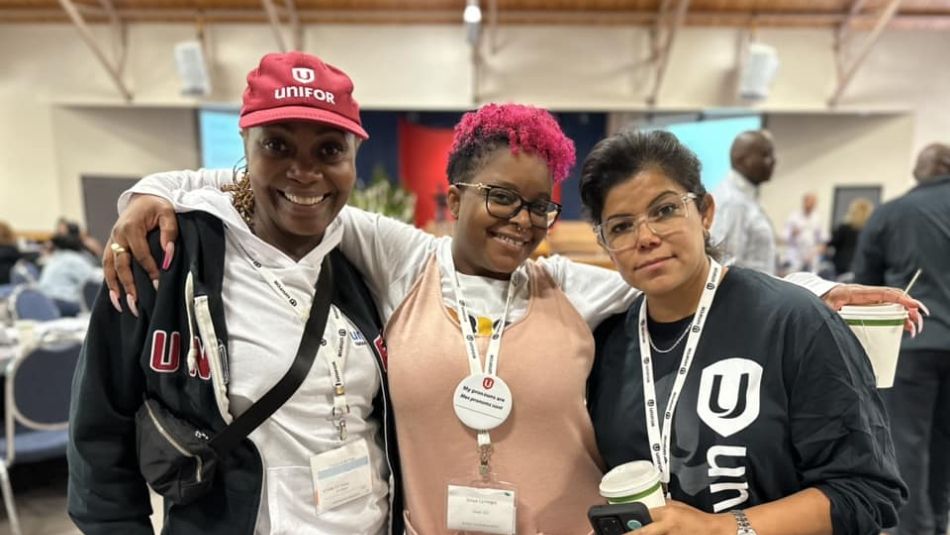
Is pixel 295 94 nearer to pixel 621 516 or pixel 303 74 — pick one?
pixel 303 74

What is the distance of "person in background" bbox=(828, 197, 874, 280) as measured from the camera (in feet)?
19.7

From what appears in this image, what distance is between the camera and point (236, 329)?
1.15 meters

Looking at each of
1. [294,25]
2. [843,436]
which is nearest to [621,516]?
[843,436]

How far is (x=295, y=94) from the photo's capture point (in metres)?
1.10

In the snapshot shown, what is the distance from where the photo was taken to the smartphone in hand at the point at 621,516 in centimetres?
97

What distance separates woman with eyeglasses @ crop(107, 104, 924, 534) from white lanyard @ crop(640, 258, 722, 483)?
0.14 meters

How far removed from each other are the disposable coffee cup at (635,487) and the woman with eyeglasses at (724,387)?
0.03m

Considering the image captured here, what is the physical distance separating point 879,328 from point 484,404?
900 mm

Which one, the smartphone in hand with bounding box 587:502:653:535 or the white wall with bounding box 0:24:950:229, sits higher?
the white wall with bounding box 0:24:950:229

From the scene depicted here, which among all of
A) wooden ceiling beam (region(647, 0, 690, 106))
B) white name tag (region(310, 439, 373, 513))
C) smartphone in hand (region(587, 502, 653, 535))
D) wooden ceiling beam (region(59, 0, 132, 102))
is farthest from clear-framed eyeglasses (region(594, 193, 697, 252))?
wooden ceiling beam (region(59, 0, 132, 102))

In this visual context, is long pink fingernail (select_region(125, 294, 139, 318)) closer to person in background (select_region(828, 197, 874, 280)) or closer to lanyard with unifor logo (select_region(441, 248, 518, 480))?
lanyard with unifor logo (select_region(441, 248, 518, 480))

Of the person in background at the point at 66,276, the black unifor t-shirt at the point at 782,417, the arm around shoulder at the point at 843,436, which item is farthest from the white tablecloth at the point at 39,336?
the arm around shoulder at the point at 843,436

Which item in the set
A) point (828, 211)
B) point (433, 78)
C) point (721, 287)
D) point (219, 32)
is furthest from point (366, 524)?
point (828, 211)

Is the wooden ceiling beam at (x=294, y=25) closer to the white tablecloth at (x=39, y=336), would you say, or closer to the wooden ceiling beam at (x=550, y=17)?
the wooden ceiling beam at (x=550, y=17)
